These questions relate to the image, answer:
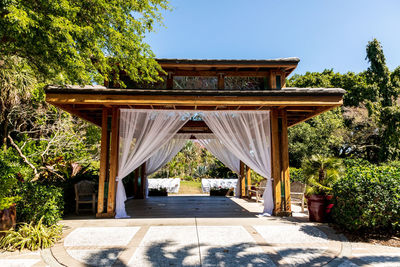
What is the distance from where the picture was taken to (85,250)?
12.6 feet

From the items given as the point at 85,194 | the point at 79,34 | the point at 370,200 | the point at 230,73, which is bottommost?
the point at 85,194

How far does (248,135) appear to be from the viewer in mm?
6727

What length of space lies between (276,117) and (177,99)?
9.30ft

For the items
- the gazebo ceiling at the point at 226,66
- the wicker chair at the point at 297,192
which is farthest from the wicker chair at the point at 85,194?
the wicker chair at the point at 297,192

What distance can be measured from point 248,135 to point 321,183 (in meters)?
2.18

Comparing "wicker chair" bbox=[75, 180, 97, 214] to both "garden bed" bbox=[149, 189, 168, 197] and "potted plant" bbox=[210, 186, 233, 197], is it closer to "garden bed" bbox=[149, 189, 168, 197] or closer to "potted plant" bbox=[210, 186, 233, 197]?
"garden bed" bbox=[149, 189, 168, 197]

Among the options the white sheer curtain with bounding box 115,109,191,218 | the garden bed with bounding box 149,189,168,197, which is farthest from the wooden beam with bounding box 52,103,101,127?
the garden bed with bounding box 149,189,168,197

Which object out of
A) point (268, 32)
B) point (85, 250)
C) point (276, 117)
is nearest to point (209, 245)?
point (85, 250)

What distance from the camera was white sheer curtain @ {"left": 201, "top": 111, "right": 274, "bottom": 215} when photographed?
6.56 meters

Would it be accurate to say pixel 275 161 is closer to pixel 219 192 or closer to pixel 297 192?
pixel 297 192

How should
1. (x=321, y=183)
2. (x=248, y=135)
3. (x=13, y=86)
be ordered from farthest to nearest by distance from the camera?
(x=13, y=86)
(x=248, y=135)
(x=321, y=183)

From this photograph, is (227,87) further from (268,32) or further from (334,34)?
(334,34)

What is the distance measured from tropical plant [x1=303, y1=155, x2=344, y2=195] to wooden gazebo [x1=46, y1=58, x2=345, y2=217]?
2.17ft

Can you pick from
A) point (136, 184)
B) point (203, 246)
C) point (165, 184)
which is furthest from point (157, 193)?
point (203, 246)
